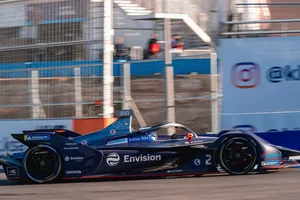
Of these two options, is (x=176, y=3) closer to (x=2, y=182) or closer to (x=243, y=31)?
(x=243, y=31)

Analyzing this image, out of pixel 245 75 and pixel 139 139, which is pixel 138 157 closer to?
pixel 139 139

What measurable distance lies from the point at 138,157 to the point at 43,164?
1.57 m

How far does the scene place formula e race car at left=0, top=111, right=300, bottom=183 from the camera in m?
10.4

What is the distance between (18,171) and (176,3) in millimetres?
8104

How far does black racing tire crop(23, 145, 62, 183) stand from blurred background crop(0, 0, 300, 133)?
3.18 meters

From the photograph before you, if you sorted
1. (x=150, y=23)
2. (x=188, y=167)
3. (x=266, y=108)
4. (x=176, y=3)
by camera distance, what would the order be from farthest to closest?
(x=150, y=23) < (x=176, y=3) < (x=266, y=108) < (x=188, y=167)

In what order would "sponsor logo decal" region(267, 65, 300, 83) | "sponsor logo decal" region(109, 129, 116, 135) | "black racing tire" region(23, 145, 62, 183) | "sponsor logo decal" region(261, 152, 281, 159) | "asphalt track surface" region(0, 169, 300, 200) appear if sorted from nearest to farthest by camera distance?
1. "asphalt track surface" region(0, 169, 300, 200)
2. "sponsor logo decal" region(261, 152, 281, 159)
3. "black racing tire" region(23, 145, 62, 183)
4. "sponsor logo decal" region(109, 129, 116, 135)
5. "sponsor logo decal" region(267, 65, 300, 83)

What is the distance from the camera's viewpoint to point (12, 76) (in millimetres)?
14594

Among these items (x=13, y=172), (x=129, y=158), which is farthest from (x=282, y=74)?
(x=13, y=172)

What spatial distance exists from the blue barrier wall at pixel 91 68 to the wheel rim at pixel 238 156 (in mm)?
3528

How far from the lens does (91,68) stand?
45.1ft

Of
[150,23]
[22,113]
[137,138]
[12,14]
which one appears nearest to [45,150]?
[137,138]

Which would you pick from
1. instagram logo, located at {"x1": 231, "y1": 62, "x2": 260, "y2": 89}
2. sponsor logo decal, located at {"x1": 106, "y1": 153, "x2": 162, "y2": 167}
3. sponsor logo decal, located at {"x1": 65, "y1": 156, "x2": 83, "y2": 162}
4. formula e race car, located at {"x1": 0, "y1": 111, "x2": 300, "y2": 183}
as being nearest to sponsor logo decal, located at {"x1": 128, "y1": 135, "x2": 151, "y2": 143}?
formula e race car, located at {"x1": 0, "y1": 111, "x2": 300, "y2": 183}

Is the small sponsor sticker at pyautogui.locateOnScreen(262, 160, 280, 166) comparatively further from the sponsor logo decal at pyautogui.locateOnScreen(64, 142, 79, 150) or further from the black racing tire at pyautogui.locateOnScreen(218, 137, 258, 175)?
the sponsor logo decal at pyautogui.locateOnScreen(64, 142, 79, 150)
